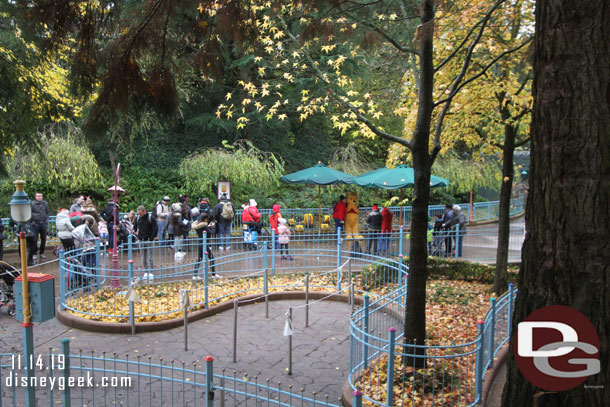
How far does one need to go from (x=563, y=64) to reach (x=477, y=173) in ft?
85.3

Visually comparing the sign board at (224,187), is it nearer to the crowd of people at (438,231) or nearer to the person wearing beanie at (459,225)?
the crowd of people at (438,231)

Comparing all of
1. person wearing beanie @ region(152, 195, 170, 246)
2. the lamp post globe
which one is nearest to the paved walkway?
the lamp post globe

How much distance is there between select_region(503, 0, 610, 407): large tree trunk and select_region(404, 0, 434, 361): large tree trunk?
3.74 meters

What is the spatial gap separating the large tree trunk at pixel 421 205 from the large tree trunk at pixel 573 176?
374 cm

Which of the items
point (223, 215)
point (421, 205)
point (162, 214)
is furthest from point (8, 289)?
point (421, 205)

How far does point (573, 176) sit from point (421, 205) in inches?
155

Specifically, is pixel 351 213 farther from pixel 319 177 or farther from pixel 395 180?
pixel 319 177

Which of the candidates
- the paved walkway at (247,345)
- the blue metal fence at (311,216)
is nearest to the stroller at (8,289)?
the paved walkway at (247,345)


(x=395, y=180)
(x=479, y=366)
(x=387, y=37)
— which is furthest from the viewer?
(x=395, y=180)

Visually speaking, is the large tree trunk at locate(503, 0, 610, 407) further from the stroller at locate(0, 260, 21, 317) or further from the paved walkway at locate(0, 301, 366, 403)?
the stroller at locate(0, 260, 21, 317)

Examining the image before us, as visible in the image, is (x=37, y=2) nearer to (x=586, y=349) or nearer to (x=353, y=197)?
(x=586, y=349)

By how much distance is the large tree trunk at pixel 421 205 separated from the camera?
700 cm

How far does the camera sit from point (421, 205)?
6996 mm

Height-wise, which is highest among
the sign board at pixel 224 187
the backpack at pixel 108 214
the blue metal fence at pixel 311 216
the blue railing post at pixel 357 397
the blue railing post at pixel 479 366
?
the sign board at pixel 224 187
